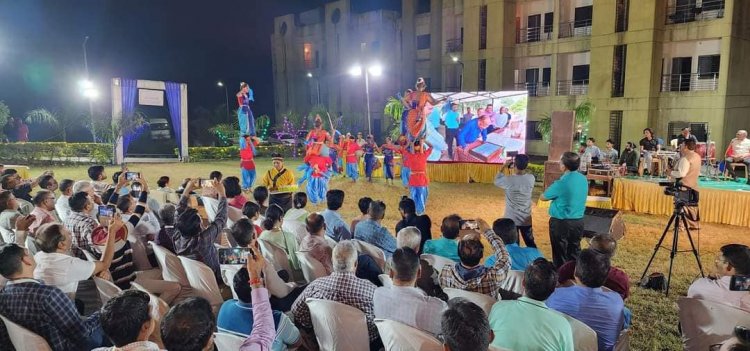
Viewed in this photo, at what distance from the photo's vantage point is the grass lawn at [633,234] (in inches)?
186

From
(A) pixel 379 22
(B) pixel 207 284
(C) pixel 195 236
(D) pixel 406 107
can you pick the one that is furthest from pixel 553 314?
(A) pixel 379 22

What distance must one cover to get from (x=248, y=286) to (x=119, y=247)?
2.21m

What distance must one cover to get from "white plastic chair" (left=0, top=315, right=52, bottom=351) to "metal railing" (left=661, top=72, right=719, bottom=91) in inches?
878

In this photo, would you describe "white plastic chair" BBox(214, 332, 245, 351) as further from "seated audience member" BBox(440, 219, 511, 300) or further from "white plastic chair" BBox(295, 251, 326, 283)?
"white plastic chair" BBox(295, 251, 326, 283)

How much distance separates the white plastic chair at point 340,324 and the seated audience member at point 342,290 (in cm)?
18

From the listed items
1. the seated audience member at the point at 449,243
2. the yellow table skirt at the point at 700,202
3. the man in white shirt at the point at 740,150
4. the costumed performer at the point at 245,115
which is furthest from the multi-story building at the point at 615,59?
the seated audience member at the point at 449,243

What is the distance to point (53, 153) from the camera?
19969 mm

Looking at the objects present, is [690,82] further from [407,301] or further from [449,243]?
[407,301]

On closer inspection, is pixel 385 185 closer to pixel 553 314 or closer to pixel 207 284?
pixel 207 284

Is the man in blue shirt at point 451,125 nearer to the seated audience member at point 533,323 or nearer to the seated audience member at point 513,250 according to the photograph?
the seated audience member at point 513,250

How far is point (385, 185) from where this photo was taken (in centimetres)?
1470

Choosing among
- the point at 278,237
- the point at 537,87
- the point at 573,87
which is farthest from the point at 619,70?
the point at 278,237

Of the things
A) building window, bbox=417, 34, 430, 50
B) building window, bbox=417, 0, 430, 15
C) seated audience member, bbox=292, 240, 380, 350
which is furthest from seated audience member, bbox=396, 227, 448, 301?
building window, bbox=417, 0, 430, 15

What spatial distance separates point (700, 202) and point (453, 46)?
2010 centimetres
